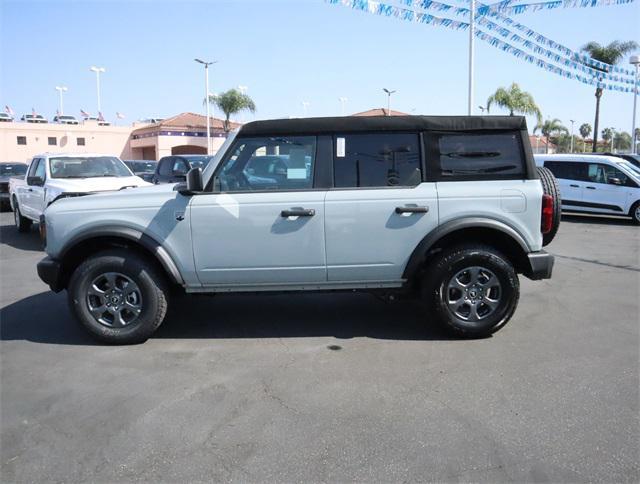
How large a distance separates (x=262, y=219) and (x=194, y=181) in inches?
25.7

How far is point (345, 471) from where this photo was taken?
2.81 m

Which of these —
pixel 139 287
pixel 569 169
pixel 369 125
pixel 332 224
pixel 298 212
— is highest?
pixel 369 125

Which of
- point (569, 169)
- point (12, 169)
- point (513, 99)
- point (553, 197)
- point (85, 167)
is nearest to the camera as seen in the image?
point (553, 197)

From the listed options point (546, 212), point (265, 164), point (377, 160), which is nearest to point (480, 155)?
point (546, 212)

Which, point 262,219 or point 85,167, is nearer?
point 262,219

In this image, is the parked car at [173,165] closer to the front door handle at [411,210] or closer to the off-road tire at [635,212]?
the front door handle at [411,210]

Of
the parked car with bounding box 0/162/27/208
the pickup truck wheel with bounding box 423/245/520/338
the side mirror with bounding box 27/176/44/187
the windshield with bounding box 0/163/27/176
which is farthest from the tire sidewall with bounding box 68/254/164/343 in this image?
the windshield with bounding box 0/163/27/176

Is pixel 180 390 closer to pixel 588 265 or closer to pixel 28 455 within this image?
pixel 28 455

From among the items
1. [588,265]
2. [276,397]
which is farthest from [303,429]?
[588,265]

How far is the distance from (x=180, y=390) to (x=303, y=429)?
1.06 m

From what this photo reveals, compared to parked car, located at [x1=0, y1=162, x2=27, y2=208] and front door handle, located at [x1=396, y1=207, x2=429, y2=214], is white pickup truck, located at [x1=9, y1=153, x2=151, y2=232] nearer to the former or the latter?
parked car, located at [x1=0, y1=162, x2=27, y2=208]

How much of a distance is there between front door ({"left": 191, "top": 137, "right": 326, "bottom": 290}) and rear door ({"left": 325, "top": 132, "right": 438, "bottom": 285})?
0.54 ft

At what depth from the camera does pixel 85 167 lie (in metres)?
10.5

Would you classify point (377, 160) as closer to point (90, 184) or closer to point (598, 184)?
point (90, 184)
